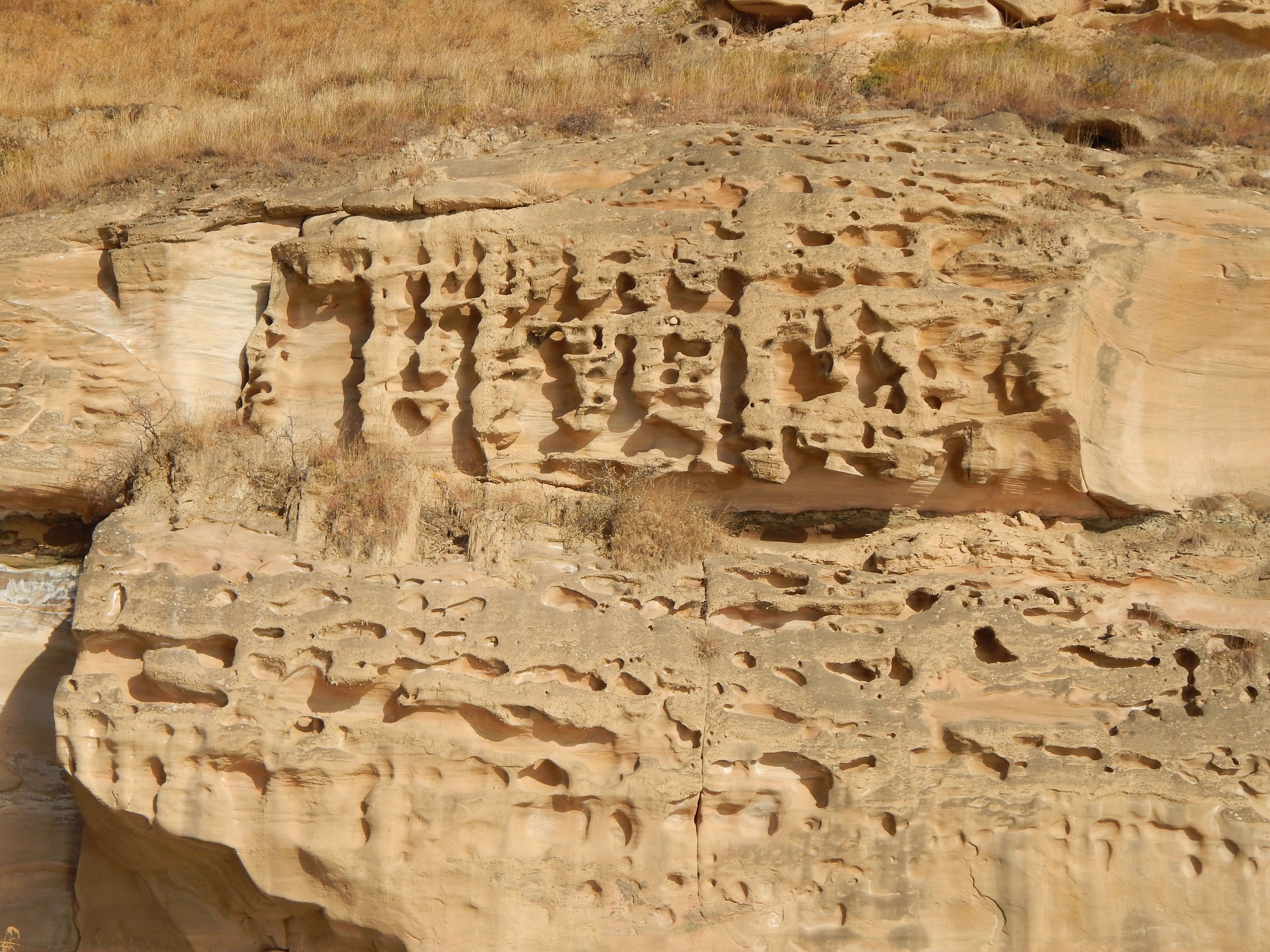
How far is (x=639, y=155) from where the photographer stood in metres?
8.18

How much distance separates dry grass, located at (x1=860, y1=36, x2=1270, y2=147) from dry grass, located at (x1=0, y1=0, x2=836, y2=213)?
95 centimetres

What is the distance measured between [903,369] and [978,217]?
4.86 ft

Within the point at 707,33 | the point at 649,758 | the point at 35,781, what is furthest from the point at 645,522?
the point at 707,33

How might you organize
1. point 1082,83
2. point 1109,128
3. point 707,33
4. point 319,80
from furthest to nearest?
point 707,33 < point 319,80 < point 1082,83 < point 1109,128

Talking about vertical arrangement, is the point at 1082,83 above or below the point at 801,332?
above

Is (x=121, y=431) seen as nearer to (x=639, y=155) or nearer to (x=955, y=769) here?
(x=639, y=155)

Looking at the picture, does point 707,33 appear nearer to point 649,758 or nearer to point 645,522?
point 645,522

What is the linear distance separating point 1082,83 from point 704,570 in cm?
709

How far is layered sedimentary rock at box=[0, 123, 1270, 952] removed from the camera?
5539 mm

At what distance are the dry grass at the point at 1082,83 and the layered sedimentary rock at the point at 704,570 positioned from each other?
122cm

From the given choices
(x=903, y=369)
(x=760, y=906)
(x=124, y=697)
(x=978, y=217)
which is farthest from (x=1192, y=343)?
(x=124, y=697)

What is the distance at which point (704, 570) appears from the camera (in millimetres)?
6512

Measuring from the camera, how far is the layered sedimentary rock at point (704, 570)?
5.54 meters

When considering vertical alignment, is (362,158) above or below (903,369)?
above
